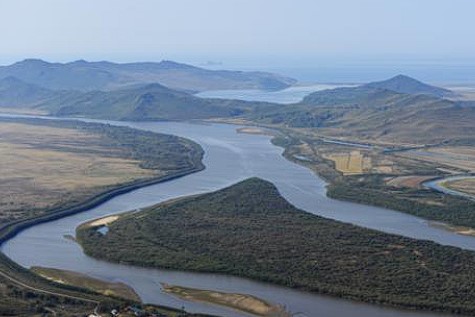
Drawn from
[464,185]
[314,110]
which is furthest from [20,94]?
[464,185]

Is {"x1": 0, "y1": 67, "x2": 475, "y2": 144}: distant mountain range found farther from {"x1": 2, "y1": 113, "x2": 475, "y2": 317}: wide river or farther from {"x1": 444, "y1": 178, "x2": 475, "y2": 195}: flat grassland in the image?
{"x1": 444, "y1": 178, "x2": 475, "y2": 195}: flat grassland

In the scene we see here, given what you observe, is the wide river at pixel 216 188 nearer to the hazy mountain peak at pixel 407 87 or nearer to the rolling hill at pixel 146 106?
the rolling hill at pixel 146 106

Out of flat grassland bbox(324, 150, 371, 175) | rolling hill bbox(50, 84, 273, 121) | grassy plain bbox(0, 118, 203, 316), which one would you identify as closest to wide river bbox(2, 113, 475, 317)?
grassy plain bbox(0, 118, 203, 316)

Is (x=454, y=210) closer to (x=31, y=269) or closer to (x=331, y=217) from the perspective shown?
(x=331, y=217)

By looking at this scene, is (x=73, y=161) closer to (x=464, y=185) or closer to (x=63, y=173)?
(x=63, y=173)

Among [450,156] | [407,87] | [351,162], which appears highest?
[407,87]

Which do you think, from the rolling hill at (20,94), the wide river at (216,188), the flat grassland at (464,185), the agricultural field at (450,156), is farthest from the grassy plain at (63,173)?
the rolling hill at (20,94)

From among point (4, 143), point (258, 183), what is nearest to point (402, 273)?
point (258, 183)

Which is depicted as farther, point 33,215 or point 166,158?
point 166,158
